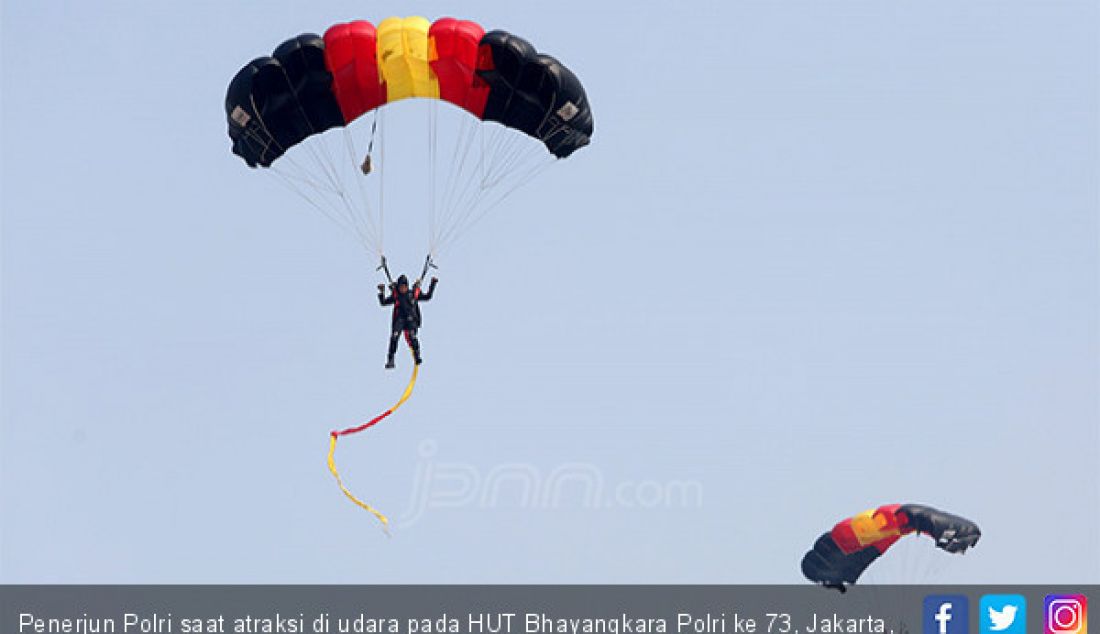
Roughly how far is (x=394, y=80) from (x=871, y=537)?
15.7 m

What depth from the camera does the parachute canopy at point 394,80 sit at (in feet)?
78.2
